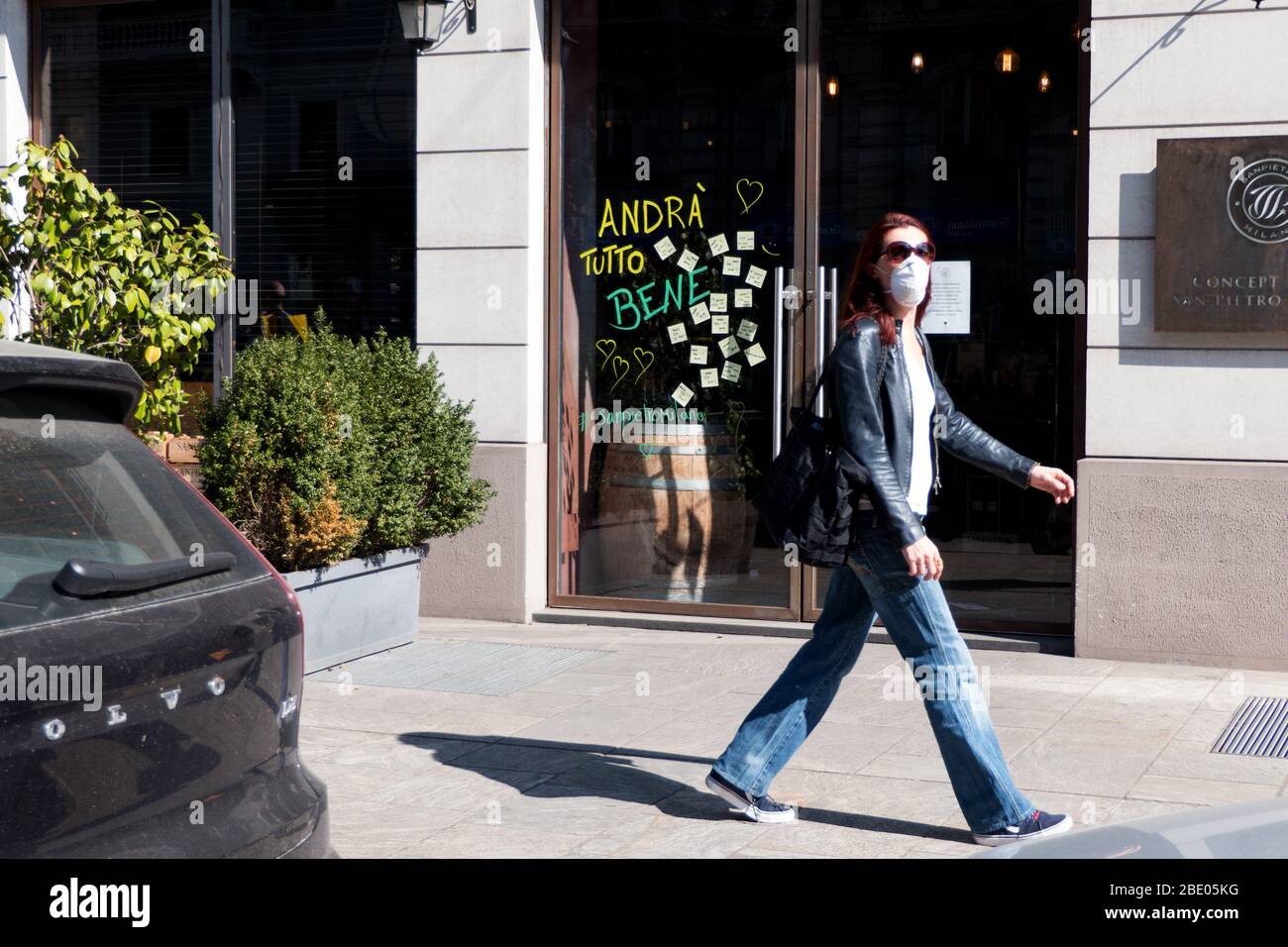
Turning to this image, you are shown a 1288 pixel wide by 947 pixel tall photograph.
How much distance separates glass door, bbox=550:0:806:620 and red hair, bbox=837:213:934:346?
361 centimetres

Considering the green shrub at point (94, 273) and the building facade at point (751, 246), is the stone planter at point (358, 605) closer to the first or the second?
the building facade at point (751, 246)

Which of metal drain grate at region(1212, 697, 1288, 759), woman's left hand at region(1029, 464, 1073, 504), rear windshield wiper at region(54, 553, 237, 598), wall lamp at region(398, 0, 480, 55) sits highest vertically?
wall lamp at region(398, 0, 480, 55)

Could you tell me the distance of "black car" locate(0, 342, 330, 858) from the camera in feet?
8.28

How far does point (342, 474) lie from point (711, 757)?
2.48 meters

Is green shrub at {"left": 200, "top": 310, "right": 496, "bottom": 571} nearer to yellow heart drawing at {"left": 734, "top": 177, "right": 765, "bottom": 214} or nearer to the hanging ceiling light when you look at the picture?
the hanging ceiling light

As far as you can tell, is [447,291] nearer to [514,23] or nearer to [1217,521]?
[514,23]

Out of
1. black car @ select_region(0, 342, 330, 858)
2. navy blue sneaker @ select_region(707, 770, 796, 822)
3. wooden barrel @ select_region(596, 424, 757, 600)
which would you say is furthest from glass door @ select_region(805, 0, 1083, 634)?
black car @ select_region(0, 342, 330, 858)

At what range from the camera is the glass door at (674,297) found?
8797mm

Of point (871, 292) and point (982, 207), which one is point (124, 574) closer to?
point (871, 292)

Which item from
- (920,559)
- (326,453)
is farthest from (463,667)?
(920,559)

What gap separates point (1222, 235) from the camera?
24.6ft

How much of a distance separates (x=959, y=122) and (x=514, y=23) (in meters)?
2.73
